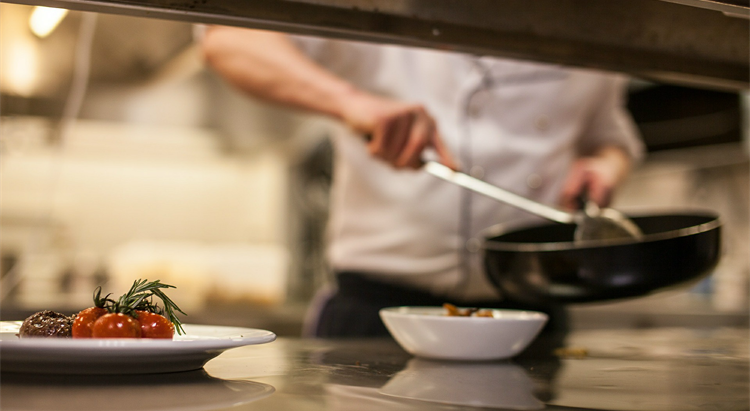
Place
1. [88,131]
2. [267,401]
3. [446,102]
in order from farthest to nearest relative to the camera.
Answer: [88,131]
[446,102]
[267,401]

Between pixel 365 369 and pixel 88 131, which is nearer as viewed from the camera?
pixel 365 369

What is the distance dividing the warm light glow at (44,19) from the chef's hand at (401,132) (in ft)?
1.68

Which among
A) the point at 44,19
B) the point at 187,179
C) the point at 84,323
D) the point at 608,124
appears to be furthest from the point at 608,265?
the point at 187,179

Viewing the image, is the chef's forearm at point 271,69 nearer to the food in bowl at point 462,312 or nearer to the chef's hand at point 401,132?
the chef's hand at point 401,132

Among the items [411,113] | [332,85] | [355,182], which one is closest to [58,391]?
[411,113]

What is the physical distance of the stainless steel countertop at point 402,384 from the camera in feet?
1.45

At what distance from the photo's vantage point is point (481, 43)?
2.42ft

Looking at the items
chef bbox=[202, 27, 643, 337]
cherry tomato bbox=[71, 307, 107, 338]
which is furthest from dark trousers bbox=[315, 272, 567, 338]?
cherry tomato bbox=[71, 307, 107, 338]

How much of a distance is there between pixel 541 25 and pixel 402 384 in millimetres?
426

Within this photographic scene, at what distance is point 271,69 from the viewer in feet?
3.61

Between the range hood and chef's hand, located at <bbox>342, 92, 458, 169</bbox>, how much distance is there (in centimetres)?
12

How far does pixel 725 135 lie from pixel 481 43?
2.16 meters

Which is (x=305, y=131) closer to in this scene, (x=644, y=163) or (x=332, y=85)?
(x=644, y=163)

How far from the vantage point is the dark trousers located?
118 cm
